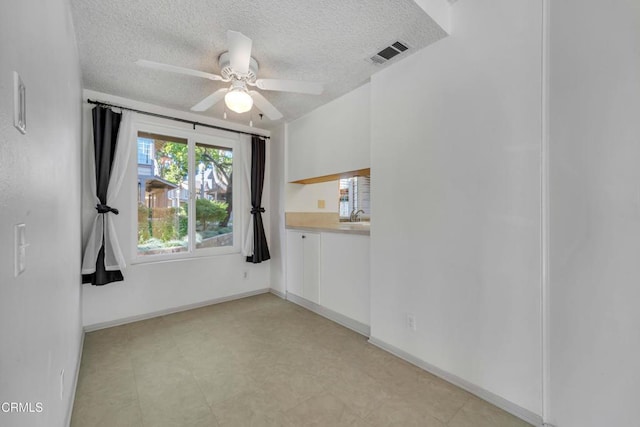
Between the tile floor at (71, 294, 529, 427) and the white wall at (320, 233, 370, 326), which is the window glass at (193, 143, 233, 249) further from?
the white wall at (320, 233, 370, 326)

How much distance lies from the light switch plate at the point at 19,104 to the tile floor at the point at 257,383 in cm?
168

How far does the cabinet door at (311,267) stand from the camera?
3270 mm

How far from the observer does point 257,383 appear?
6.30ft

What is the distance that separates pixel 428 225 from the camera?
6.75 ft

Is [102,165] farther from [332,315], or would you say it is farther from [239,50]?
[332,315]

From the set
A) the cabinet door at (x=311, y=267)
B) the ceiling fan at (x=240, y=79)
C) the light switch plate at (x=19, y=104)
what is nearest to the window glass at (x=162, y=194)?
the ceiling fan at (x=240, y=79)

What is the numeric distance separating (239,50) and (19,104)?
4.01 ft

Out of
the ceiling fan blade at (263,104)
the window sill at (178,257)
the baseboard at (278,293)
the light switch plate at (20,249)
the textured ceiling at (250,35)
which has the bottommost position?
the baseboard at (278,293)

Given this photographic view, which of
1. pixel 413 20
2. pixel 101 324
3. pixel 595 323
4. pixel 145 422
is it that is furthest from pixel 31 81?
pixel 101 324

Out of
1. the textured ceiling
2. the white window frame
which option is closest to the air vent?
the textured ceiling

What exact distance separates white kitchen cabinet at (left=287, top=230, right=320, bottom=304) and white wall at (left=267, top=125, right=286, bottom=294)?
15 cm

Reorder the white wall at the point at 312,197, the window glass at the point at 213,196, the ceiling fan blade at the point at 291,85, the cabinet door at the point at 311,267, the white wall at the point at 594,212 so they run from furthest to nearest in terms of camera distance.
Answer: the white wall at the point at 312,197
the window glass at the point at 213,196
the cabinet door at the point at 311,267
the ceiling fan blade at the point at 291,85
the white wall at the point at 594,212

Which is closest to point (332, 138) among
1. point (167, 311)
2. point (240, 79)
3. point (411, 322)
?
point (240, 79)

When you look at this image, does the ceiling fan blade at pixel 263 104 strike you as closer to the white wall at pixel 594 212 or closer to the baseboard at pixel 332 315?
the white wall at pixel 594 212
